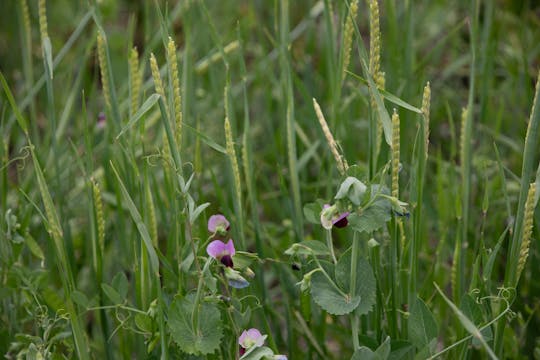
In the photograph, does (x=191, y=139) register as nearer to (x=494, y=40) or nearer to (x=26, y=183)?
(x=26, y=183)

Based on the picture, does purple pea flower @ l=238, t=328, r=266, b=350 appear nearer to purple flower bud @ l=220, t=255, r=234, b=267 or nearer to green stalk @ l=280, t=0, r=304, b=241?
purple flower bud @ l=220, t=255, r=234, b=267

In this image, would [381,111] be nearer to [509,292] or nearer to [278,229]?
[509,292]

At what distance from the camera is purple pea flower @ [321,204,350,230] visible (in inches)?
33.4

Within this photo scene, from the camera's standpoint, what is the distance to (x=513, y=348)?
117 cm

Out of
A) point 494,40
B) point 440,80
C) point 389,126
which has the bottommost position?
point 440,80

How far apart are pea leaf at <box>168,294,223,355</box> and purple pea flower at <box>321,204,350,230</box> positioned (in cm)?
18

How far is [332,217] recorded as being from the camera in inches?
34.2

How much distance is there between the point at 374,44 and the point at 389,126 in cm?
11

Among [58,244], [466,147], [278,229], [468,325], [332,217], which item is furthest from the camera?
[278,229]

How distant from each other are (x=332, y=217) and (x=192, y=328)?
22 centimetres

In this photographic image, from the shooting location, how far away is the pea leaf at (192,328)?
2.97 feet

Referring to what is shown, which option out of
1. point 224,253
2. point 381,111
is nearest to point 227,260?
point 224,253

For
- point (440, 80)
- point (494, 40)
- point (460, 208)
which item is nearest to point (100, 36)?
point (460, 208)

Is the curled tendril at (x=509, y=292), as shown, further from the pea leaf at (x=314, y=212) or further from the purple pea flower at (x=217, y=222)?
the purple pea flower at (x=217, y=222)
